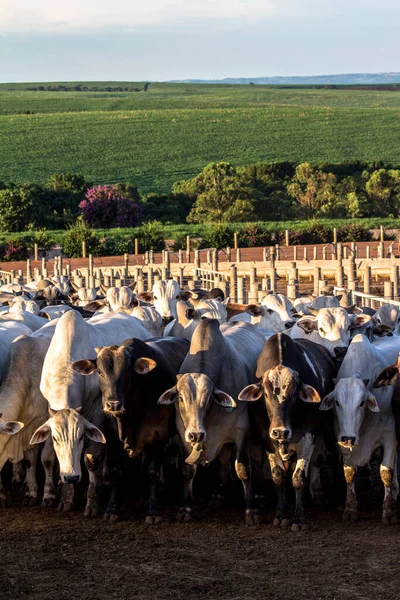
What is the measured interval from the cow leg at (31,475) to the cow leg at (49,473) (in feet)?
0.65

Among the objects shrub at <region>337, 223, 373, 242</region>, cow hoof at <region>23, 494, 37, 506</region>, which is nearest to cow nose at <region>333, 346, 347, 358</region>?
cow hoof at <region>23, 494, 37, 506</region>

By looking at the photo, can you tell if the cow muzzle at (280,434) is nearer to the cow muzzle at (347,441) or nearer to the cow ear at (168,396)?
the cow muzzle at (347,441)

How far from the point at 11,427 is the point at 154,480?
1.64m

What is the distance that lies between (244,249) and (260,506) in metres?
38.6

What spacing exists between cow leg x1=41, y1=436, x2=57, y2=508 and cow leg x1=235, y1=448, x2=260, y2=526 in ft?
7.09

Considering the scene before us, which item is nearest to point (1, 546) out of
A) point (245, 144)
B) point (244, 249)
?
point (244, 249)

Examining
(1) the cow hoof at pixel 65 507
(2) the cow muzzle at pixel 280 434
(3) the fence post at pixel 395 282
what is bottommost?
(1) the cow hoof at pixel 65 507

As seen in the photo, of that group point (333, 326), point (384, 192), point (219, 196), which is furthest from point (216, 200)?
point (333, 326)

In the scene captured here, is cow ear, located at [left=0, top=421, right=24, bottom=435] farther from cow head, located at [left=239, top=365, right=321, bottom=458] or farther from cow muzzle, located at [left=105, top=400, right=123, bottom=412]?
cow head, located at [left=239, top=365, right=321, bottom=458]

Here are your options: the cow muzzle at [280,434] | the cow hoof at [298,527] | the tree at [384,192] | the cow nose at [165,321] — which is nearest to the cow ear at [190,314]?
the cow nose at [165,321]

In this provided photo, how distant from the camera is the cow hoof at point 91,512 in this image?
1196cm

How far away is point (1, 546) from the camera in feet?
35.8

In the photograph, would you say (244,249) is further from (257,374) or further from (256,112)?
(256,112)

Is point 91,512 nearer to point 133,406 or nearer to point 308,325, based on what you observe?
point 133,406
